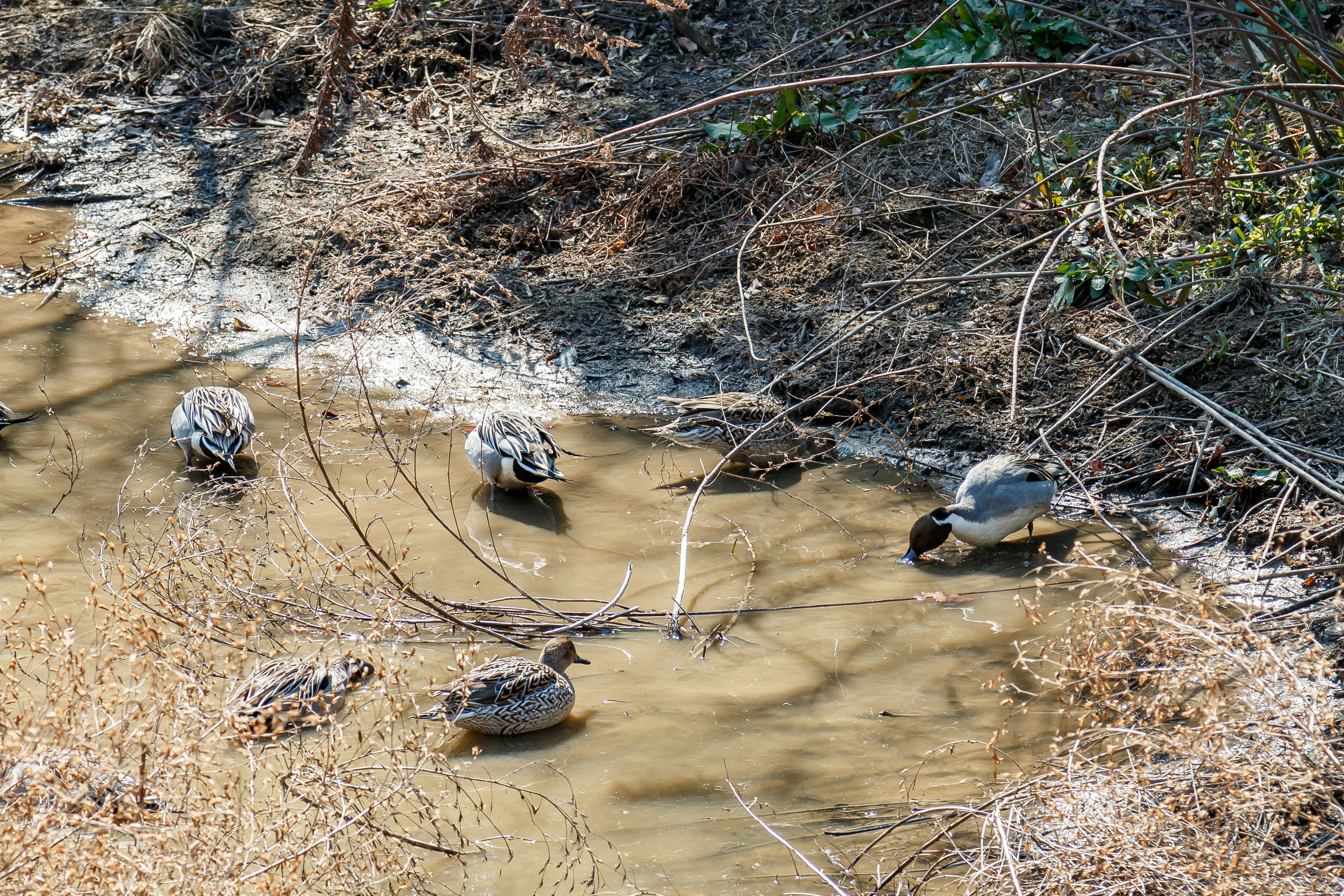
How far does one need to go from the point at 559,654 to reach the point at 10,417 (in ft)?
13.7

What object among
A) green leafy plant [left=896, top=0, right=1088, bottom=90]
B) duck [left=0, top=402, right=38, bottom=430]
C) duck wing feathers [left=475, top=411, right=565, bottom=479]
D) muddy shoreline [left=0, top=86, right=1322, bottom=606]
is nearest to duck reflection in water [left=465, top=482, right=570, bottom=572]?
duck wing feathers [left=475, top=411, right=565, bottom=479]

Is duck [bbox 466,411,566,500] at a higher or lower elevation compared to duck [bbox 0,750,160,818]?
lower

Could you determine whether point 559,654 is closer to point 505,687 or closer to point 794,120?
point 505,687

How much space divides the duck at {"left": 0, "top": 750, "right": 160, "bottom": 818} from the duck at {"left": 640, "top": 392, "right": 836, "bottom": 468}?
406 cm

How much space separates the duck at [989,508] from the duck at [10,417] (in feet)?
17.5

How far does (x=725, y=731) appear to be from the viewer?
13.7 feet

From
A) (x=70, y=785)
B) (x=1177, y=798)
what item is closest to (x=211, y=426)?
(x=70, y=785)

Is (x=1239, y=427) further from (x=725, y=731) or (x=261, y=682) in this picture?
(x=261, y=682)

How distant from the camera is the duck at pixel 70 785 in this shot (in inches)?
106

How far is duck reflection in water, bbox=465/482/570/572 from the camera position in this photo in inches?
220

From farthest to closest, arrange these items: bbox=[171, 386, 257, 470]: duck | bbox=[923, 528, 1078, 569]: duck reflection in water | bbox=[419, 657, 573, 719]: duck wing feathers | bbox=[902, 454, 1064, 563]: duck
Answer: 1. bbox=[171, 386, 257, 470]: duck
2. bbox=[923, 528, 1078, 569]: duck reflection in water
3. bbox=[902, 454, 1064, 563]: duck
4. bbox=[419, 657, 573, 719]: duck wing feathers

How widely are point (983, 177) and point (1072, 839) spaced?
5996 mm

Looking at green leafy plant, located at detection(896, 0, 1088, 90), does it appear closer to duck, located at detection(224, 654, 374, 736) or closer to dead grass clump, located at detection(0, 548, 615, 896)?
duck, located at detection(224, 654, 374, 736)

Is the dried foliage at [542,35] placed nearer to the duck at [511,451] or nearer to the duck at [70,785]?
the duck at [511,451]
